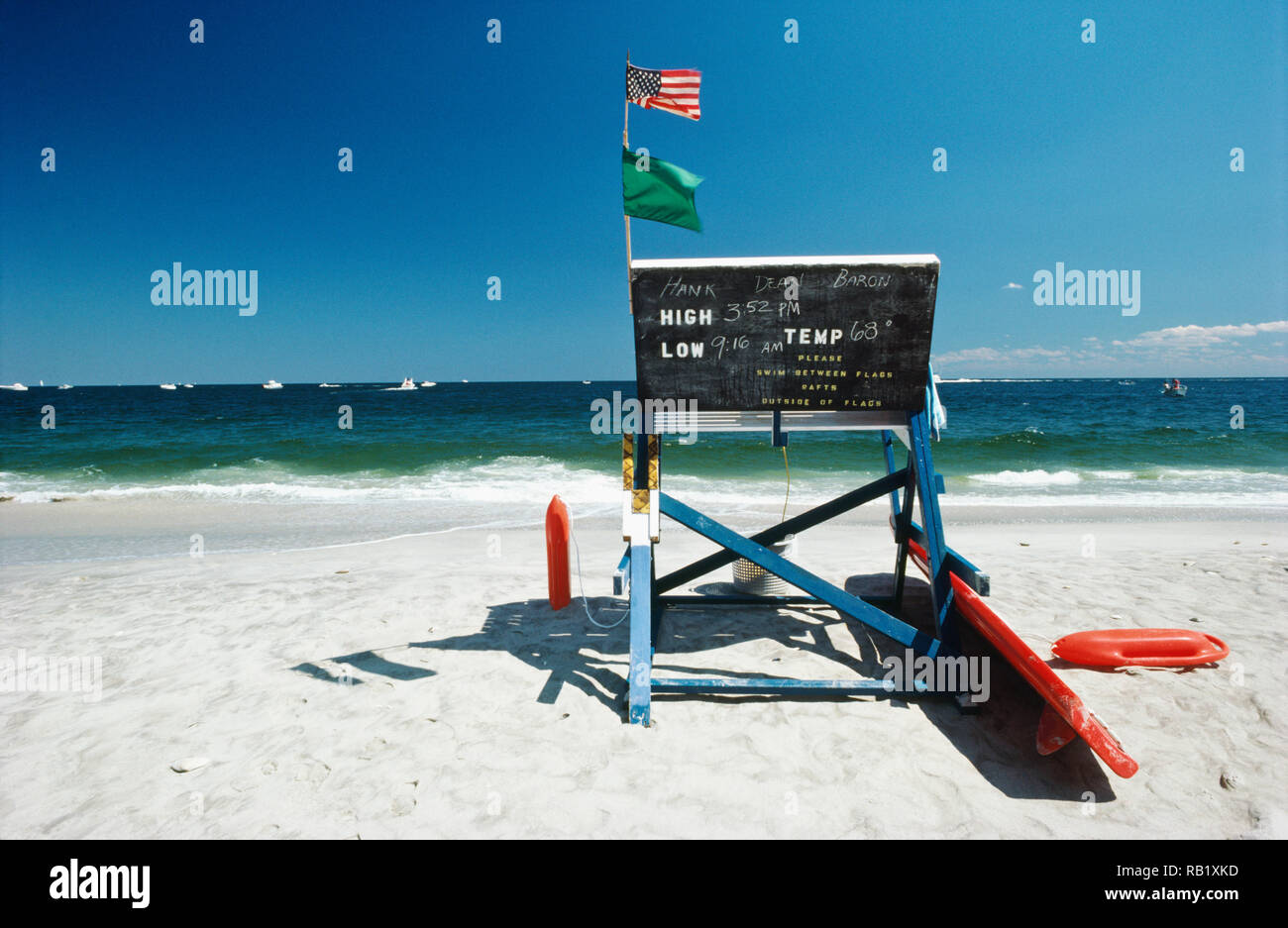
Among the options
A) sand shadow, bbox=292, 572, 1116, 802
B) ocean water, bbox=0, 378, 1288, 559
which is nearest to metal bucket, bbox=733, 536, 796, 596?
sand shadow, bbox=292, 572, 1116, 802

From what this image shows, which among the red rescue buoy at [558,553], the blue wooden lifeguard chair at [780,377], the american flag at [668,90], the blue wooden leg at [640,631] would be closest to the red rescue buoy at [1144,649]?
the blue wooden lifeguard chair at [780,377]

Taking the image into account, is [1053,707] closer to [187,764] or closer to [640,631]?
[640,631]

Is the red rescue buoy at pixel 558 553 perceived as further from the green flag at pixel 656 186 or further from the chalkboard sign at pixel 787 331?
the green flag at pixel 656 186

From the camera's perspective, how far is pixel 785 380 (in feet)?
14.2

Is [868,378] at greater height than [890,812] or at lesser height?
greater

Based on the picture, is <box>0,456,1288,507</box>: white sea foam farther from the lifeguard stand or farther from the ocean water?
the lifeguard stand

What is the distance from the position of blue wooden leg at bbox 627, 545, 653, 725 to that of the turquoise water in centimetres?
450

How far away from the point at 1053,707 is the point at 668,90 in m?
5.45

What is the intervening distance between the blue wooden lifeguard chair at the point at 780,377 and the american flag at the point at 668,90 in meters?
2.08

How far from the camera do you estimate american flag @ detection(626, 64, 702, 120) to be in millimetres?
5199
